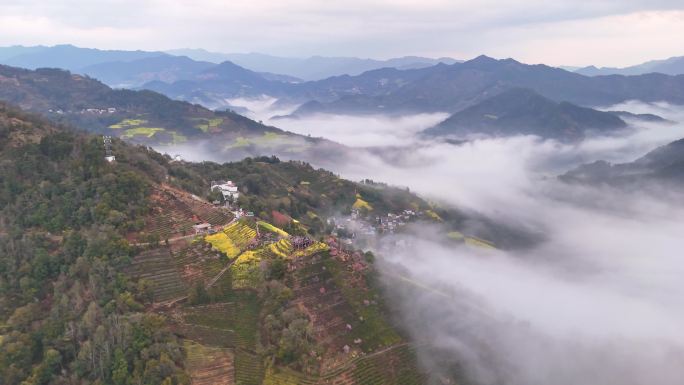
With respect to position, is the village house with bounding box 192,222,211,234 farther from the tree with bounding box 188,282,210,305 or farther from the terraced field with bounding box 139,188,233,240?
the tree with bounding box 188,282,210,305

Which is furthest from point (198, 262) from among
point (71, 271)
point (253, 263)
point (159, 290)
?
point (71, 271)

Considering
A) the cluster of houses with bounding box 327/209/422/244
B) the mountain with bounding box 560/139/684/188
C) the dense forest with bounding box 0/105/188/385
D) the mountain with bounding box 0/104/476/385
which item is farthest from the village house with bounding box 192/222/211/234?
the mountain with bounding box 560/139/684/188

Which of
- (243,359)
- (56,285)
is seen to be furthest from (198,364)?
(56,285)

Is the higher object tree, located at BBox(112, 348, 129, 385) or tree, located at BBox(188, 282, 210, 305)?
tree, located at BBox(188, 282, 210, 305)

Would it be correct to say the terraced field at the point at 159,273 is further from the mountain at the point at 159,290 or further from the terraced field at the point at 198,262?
the terraced field at the point at 198,262

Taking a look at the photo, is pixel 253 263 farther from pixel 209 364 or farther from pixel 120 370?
pixel 120 370

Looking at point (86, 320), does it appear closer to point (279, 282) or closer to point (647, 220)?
point (279, 282)
